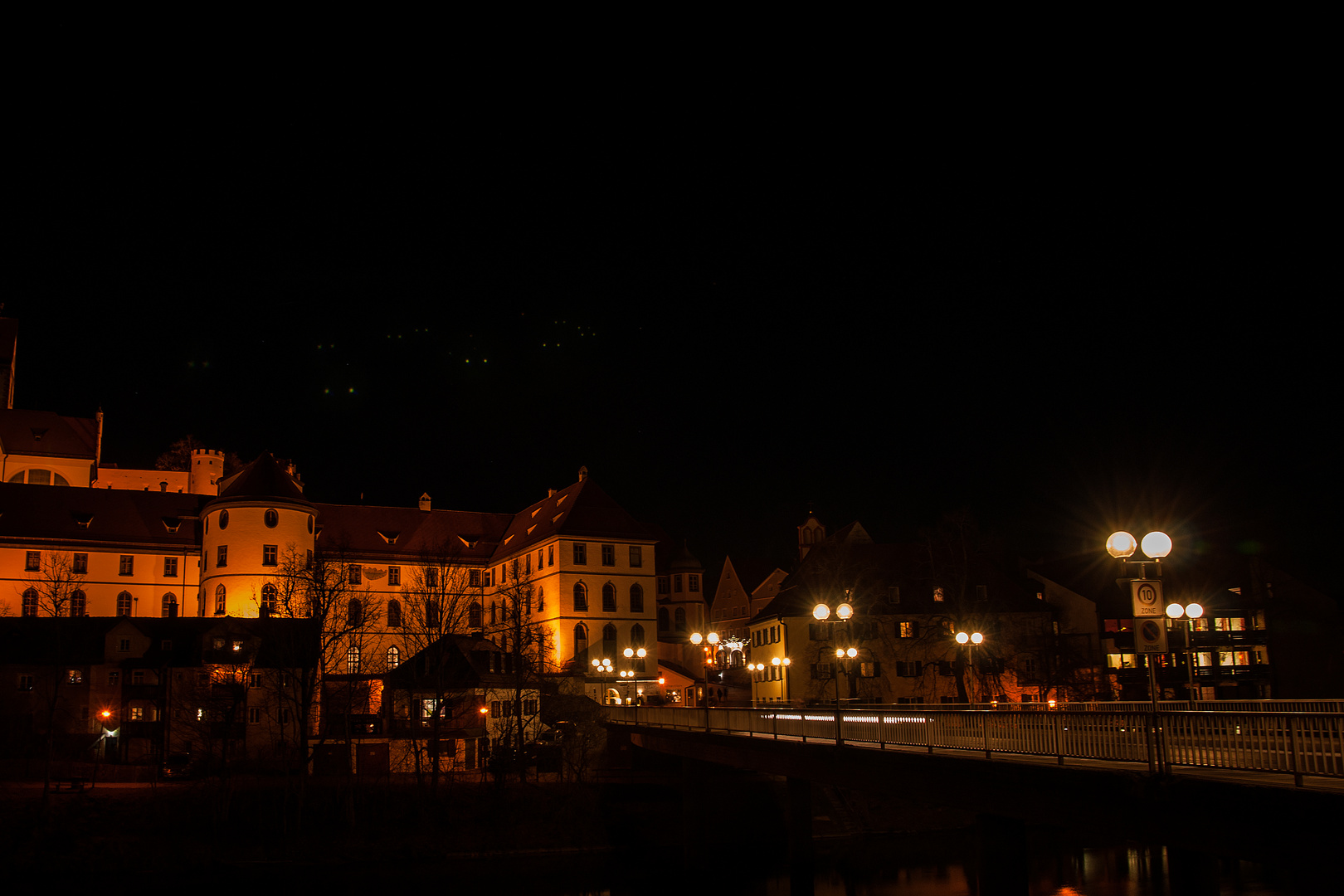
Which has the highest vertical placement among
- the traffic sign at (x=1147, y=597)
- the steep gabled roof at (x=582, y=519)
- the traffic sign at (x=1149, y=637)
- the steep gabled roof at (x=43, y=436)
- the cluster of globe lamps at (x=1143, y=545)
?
the steep gabled roof at (x=43, y=436)

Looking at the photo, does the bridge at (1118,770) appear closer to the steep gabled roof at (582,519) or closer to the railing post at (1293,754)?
the railing post at (1293,754)

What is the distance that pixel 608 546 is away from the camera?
3228 inches

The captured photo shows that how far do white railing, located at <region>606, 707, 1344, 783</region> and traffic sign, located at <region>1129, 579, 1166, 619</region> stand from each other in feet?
4.86

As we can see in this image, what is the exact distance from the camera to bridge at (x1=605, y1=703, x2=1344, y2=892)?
13672 millimetres

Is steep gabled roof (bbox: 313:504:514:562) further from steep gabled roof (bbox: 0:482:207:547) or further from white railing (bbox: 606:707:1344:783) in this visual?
white railing (bbox: 606:707:1344:783)

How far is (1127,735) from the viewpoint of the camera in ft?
54.6

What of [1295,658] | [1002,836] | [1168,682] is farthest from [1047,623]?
[1002,836]

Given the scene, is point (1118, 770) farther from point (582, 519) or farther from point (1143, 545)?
point (582, 519)

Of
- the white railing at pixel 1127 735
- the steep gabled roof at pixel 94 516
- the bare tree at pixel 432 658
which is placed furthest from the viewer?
the steep gabled roof at pixel 94 516

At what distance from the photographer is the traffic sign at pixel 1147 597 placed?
1623 centimetres

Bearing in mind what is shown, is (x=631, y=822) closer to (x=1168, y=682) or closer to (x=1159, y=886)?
(x=1159, y=886)

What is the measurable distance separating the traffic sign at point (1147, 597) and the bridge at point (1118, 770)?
149cm

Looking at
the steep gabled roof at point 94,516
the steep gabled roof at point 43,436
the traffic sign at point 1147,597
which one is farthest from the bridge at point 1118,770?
the steep gabled roof at point 43,436

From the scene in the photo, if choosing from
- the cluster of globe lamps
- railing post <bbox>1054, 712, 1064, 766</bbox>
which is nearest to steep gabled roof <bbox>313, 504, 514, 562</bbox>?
railing post <bbox>1054, 712, 1064, 766</bbox>
